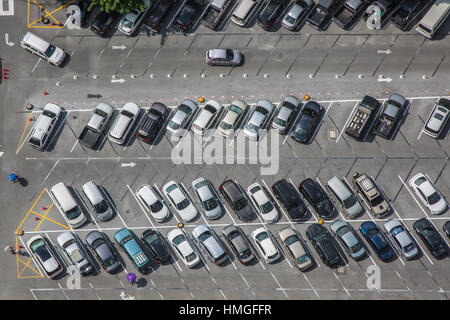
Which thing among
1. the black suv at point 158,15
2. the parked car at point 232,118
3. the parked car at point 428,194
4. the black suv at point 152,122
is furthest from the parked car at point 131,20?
the parked car at point 428,194

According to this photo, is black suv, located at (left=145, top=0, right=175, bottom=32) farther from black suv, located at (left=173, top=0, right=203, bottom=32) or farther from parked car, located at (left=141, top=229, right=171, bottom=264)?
parked car, located at (left=141, top=229, right=171, bottom=264)

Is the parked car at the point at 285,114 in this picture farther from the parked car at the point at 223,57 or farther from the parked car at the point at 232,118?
the parked car at the point at 223,57

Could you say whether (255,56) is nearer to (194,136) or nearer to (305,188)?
(194,136)

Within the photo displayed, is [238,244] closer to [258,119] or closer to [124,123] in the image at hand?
[258,119]
